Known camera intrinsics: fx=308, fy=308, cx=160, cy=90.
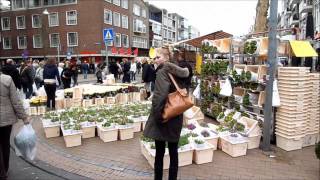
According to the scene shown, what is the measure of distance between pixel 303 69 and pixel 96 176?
14.9 feet

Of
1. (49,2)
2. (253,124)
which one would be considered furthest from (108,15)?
(253,124)

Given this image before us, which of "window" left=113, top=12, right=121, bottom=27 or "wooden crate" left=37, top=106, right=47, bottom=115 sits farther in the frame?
"window" left=113, top=12, right=121, bottom=27

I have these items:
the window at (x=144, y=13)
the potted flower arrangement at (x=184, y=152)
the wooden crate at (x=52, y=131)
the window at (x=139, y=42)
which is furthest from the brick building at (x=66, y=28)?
the potted flower arrangement at (x=184, y=152)

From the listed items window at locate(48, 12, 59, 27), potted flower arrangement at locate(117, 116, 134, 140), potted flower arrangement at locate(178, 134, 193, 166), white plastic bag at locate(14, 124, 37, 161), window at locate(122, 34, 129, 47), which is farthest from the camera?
window at locate(122, 34, 129, 47)

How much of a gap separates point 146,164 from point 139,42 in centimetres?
5466

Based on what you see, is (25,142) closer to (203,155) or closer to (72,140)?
(72,140)

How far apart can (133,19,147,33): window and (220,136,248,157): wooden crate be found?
52.0 metres

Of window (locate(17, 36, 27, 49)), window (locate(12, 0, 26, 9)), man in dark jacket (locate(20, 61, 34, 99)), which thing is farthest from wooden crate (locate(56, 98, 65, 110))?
window (locate(12, 0, 26, 9))

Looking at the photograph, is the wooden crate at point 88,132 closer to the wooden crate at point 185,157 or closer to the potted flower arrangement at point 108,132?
the potted flower arrangement at point 108,132

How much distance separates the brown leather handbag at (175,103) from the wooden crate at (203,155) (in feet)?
5.91

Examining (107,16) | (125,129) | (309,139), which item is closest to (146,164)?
(125,129)

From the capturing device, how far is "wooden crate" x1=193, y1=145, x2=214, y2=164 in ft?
18.2

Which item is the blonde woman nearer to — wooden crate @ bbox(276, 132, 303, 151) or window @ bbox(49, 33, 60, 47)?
wooden crate @ bbox(276, 132, 303, 151)

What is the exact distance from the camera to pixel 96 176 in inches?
201
